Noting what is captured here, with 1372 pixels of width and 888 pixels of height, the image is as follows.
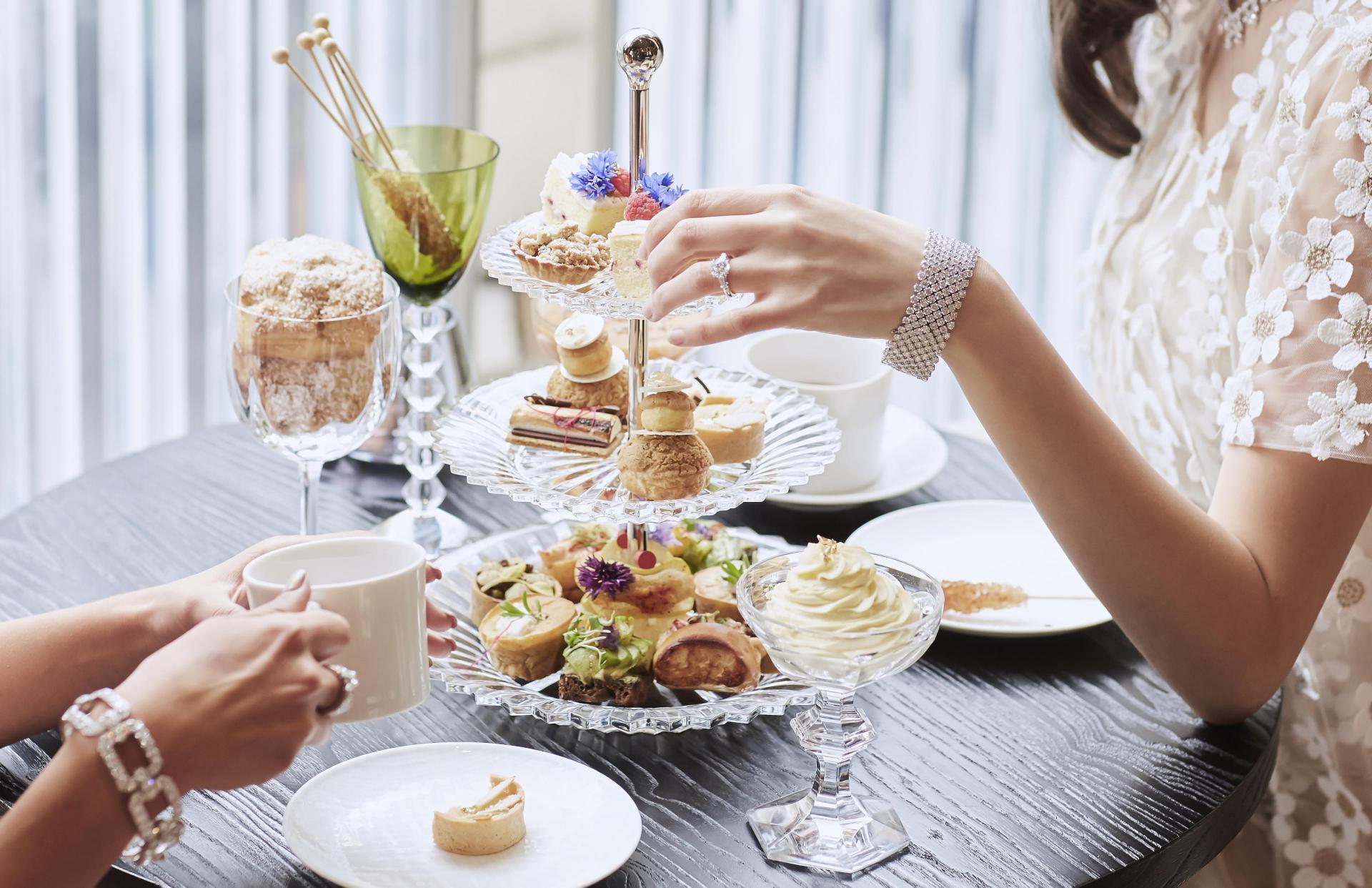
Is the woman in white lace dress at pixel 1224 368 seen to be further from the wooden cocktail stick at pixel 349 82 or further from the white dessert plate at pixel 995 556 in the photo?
the wooden cocktail stick at pixel 349 82

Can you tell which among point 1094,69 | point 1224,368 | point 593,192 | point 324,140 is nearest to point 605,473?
point 593,192

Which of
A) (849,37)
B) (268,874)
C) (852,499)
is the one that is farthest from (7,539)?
(849,37)

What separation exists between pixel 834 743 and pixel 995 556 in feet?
1.98

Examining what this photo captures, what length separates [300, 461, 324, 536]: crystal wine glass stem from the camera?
4.95ft

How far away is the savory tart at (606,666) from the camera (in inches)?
51.3

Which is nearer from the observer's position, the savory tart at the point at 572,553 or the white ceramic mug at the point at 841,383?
the savory tart at the point at 572,553

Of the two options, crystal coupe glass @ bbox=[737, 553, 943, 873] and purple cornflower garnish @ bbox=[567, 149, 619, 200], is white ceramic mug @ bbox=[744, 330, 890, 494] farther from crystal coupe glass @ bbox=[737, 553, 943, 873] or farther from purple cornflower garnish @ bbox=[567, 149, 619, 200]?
crystal coupe glass @ bbox=[737, 553, 943, 873]

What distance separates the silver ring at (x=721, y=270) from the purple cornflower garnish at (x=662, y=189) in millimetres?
132

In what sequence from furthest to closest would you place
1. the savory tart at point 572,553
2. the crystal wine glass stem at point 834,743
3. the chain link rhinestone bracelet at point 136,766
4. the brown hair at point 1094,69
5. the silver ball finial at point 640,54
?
the brown hair at point 1094,69 → the savory tart at point 572,553 → the silver ball finial at point 640,54 → the crystal wine glass stem at point 834,743 → the chain link rhinestone bracelet at point 136,766

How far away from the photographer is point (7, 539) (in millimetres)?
1647

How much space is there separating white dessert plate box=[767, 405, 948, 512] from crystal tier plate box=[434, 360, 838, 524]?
0.15 meters

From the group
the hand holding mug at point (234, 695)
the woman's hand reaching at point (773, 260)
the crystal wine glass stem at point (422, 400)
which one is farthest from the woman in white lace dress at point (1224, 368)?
the crystal wine glass stem at point (422, 400)

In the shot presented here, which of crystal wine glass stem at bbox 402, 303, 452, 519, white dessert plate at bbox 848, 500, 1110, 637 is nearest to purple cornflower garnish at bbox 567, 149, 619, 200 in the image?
crystal wine glass stem at bbox 402, 303, 452, 519

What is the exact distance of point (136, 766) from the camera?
0.90m
